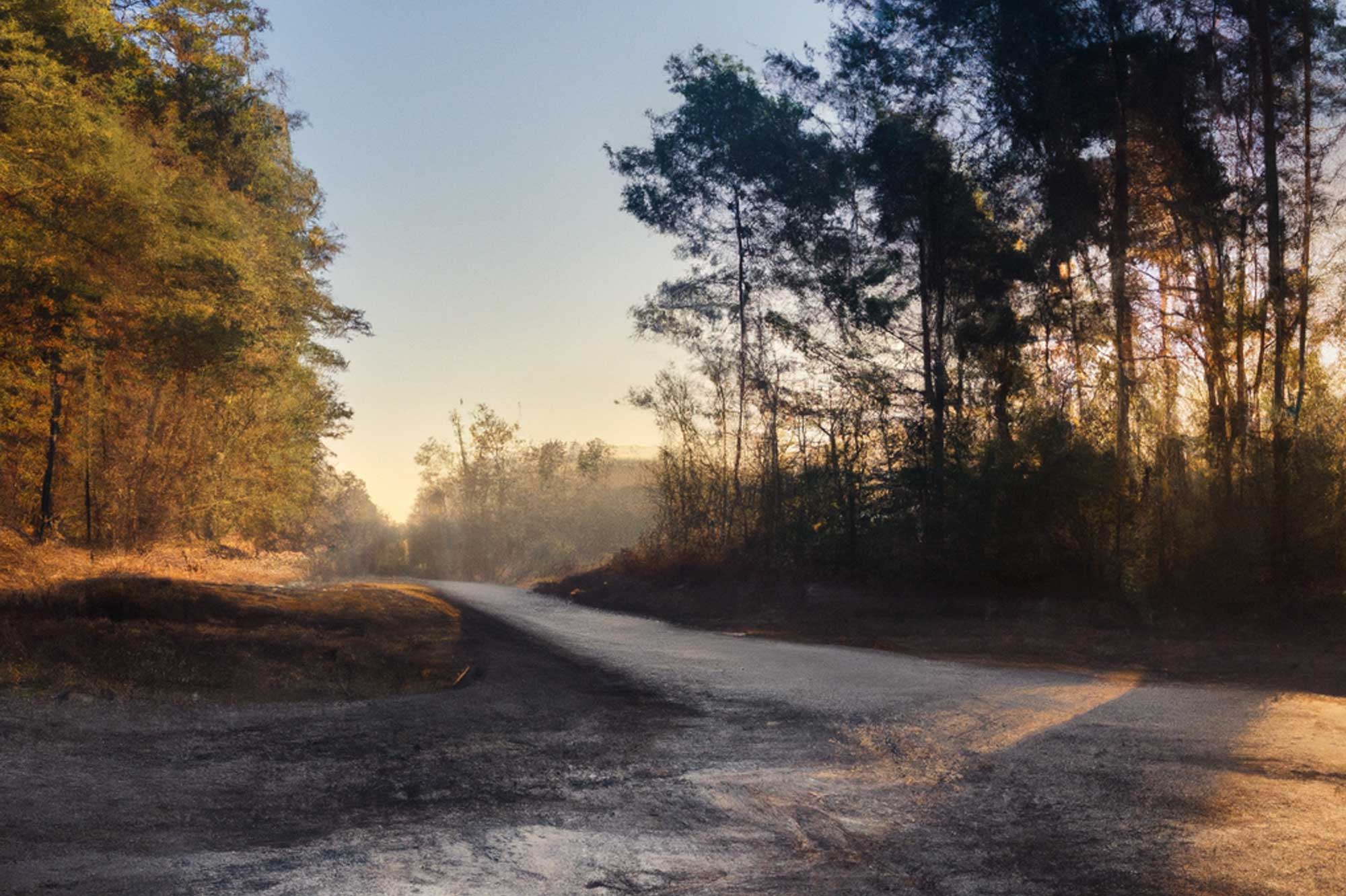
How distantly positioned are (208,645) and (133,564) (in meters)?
8.94

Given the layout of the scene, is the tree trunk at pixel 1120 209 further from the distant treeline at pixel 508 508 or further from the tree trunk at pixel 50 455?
the distant treeline at pixel 508 508

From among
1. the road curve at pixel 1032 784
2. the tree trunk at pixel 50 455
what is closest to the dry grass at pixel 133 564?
the tree trunk at pixel 50 455

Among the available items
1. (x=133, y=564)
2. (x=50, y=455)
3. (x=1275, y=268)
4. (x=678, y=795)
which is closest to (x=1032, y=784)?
(x=678, y=795)

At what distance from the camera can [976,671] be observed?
1077 cm

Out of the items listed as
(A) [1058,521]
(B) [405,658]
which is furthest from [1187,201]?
(B) [405,658]

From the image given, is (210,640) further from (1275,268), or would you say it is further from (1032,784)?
(1275,268)

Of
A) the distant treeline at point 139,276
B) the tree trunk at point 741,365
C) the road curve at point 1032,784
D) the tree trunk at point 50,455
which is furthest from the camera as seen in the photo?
the tree trunk at point 741,365

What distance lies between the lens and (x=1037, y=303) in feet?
62.8

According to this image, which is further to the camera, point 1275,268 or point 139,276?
point 139,276

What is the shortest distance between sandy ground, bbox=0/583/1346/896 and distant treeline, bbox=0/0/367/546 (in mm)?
12200

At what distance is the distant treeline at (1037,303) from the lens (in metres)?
15.1

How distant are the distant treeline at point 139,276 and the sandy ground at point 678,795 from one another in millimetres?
12200

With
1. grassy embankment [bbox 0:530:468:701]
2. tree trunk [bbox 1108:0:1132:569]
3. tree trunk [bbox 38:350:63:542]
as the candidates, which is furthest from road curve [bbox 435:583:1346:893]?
tree trunk [bbox 38:350:63:542]

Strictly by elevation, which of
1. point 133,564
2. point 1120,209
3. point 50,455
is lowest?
point 133,564
